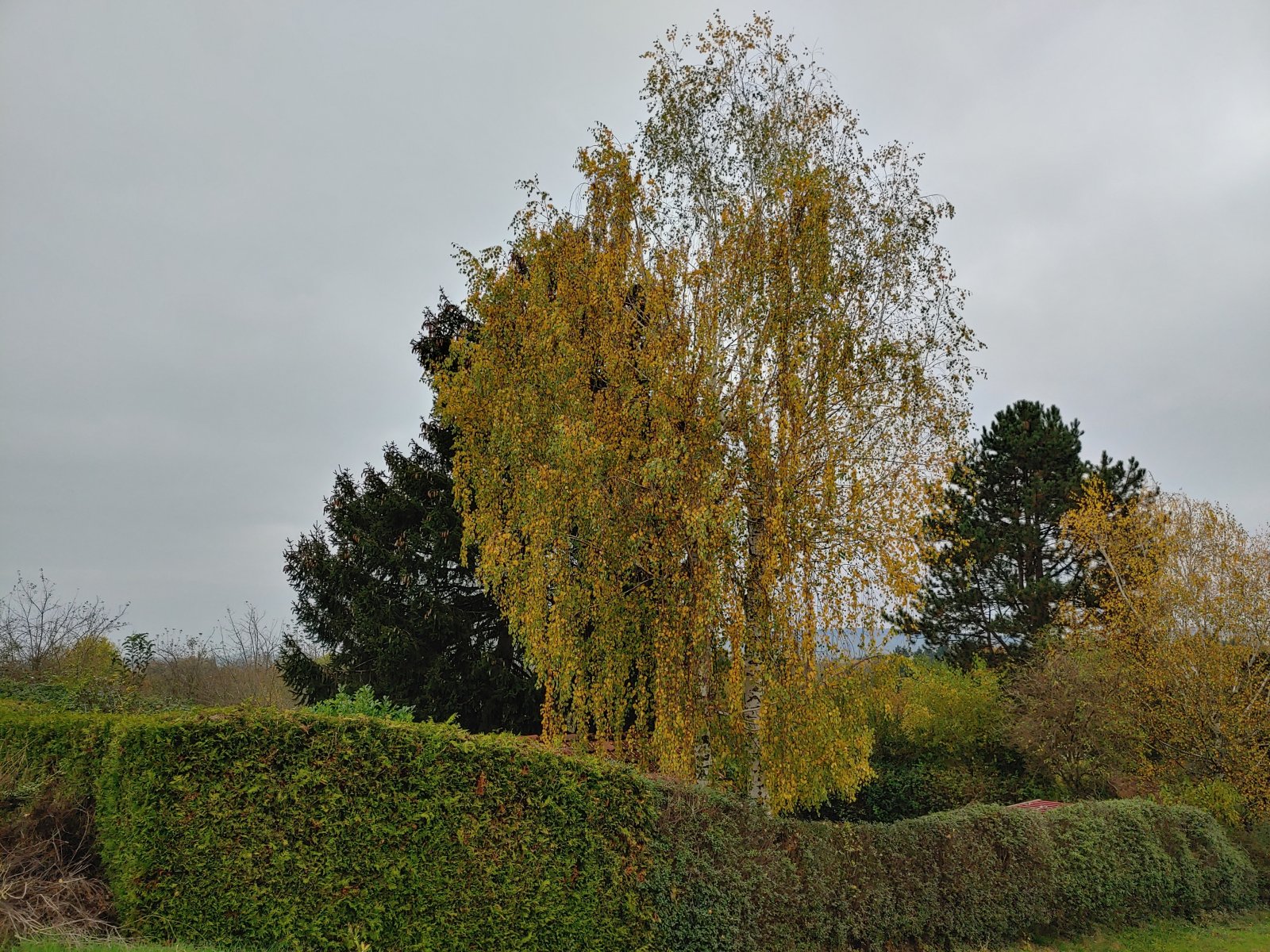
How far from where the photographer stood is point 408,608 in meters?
16.0

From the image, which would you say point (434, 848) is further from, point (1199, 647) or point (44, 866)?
point (1199, 647)

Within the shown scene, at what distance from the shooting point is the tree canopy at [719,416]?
9.03 metres

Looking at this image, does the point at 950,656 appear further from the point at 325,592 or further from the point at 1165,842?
the point at 325,592

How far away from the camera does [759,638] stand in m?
8.98

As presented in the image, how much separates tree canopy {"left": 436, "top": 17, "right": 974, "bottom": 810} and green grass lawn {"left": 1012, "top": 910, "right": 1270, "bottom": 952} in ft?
14.4

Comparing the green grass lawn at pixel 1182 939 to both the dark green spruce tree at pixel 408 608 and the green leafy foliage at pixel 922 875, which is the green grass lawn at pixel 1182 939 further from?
the dark green spruce tree at pixel 408 608

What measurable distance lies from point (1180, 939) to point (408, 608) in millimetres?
14407

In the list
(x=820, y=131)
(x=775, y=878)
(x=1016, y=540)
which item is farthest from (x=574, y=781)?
(x=1016, y=540)

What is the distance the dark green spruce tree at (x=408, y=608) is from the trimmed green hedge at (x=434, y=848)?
8.12 m

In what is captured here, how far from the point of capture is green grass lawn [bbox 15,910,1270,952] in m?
11.0

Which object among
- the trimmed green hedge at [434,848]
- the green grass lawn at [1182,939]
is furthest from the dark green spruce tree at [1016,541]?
the trimmed green hedge at [434,848]

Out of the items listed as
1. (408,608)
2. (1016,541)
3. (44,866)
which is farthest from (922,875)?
(1016,541)

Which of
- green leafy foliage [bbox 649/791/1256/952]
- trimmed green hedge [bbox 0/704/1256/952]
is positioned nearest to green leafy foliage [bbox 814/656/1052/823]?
green leafy foliage [bbox 649/791/1256/952]

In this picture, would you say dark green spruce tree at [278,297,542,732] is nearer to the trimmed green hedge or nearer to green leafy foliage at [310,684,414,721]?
green leafy foliage at [310,684,414,721]
